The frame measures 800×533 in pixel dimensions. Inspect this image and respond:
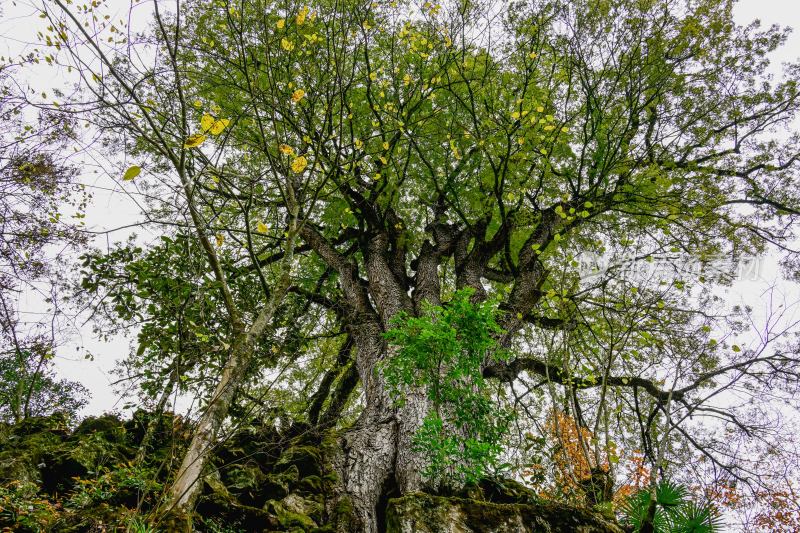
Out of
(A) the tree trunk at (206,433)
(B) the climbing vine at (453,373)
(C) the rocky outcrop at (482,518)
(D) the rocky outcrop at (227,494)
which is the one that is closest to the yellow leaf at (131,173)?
(A) the tree trunk at (206,433)

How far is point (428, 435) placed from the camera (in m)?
3.31

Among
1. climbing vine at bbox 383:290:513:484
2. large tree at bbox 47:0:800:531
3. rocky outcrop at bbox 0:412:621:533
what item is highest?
large tree at bbox 47:0:800:531

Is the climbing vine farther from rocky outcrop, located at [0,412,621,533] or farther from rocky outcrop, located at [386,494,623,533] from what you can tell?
rocky outcrop, located at [386,494,623,533]

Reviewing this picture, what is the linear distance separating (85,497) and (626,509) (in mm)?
4636

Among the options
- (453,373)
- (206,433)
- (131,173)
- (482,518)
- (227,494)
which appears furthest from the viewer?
(453,373)

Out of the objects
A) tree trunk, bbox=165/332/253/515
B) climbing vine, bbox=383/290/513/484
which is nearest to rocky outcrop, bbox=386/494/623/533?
climbing vine, bbox=383/290/513/484

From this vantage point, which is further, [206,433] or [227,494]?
[227,494]

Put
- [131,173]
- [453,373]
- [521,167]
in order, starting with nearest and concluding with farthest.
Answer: [131,173]
[453,373]
[521,167]

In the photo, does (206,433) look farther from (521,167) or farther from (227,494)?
(521,167)

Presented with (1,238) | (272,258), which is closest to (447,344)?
(272,258)

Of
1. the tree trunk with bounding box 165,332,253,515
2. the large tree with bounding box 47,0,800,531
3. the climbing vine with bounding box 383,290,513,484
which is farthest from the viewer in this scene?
the large tree with bounding box 47,0,800,531

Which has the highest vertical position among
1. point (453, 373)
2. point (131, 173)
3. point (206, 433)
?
point (131, 173)

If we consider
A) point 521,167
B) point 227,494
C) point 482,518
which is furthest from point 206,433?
point 521,167

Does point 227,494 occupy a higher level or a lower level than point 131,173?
lower
